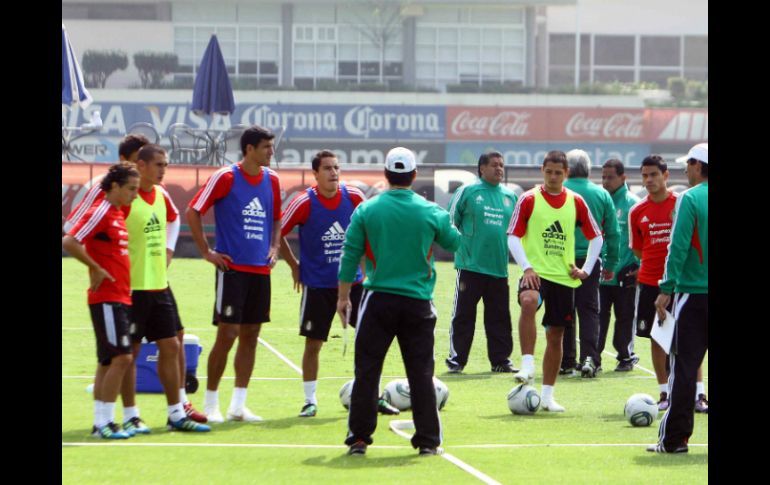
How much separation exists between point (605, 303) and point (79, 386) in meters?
5.78

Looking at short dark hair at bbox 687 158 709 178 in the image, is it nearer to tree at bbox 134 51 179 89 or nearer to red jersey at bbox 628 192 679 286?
red jersey at bbox 628 192 679 286

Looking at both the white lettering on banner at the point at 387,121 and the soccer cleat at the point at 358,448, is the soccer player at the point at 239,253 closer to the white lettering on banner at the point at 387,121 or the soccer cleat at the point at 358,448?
the soccer cleat at the point at 358,448

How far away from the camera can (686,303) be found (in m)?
9.68

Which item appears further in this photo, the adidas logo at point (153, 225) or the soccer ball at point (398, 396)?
the soccer ball at point (398, 396)

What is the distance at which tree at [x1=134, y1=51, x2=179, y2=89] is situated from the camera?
76.9m

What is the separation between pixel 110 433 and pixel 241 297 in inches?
61.1

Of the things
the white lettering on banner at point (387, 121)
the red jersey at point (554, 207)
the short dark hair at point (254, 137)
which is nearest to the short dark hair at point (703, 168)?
the red jersey at point (554, 207)

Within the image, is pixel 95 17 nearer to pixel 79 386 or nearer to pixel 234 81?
pixel 234 81

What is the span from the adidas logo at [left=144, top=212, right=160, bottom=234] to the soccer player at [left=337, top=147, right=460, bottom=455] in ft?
5.08

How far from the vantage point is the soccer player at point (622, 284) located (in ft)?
50.4

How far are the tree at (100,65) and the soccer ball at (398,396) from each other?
66.2 m

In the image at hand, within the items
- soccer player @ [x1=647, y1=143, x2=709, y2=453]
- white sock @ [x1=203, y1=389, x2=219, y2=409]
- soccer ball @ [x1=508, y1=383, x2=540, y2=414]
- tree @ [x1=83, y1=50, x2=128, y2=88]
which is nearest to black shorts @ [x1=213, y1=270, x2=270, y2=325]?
white sock @ [x1=203, y1=389, x2=219, y2=409]
